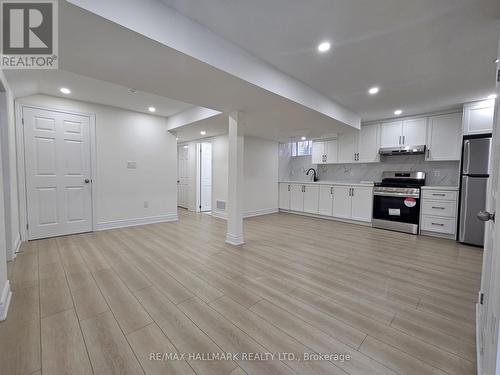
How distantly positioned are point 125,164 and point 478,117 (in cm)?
641

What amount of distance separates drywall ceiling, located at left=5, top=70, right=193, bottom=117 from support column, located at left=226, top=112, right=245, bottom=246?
1.38 m

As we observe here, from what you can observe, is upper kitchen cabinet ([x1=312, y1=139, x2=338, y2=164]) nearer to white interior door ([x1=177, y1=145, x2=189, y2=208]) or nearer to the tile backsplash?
the tile backsplash

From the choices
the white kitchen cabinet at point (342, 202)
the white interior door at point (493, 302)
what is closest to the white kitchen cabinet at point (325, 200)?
the white kitchen cabinet at point (342, 202)

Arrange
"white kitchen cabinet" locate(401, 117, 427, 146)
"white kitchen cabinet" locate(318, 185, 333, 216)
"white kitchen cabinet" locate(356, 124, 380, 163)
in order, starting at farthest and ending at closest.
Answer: "white kitchen cabinet" locate(318, 185, 333, 216), "white kitchen cabinet" locate(356, 124, 380, 163), "white kitchen cabinet" locate(401, 117, 427, 146)

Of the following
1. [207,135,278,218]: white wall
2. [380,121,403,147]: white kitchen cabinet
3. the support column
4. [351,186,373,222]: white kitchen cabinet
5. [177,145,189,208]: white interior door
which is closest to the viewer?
the support column

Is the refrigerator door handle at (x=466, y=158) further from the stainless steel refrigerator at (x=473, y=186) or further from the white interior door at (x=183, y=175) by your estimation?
the white interior door at (x=183, y=175)

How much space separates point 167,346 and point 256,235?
8.81 feet

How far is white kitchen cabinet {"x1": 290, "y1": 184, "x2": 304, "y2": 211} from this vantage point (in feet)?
19.8

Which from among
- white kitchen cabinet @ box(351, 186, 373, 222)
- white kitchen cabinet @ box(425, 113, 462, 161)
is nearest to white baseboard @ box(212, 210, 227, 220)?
white kitchen cabinet @ box(351, 186, 373, 222)

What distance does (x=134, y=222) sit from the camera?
4.57 m

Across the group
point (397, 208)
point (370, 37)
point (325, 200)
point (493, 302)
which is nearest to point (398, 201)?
point (397, 208)

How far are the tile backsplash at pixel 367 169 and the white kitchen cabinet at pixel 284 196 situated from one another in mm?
399

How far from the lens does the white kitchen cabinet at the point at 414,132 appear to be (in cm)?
433

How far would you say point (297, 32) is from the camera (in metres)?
1.94
